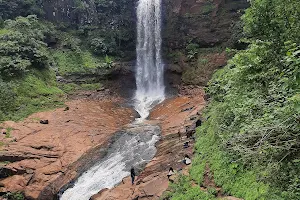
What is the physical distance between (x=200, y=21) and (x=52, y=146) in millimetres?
22215

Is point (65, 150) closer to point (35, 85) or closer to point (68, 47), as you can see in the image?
point (35, 85)

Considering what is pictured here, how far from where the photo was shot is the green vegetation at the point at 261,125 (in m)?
5.52

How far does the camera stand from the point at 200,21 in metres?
31.7

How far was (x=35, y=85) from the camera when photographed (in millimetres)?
25109

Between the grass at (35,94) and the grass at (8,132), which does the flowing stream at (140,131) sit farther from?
the grass at (35,94)

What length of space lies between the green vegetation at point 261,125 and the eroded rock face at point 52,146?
7.82m

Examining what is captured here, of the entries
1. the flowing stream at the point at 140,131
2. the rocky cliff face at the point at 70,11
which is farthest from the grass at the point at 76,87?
the rocky cliff face at the point at 70,11

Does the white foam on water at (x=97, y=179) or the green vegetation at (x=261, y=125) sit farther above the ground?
the green vegetation at (x=261, y=125)

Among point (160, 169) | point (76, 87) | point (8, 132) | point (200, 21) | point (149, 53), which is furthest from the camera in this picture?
point (149, 53)

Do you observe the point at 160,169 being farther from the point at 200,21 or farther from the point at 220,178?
the point at 200,21

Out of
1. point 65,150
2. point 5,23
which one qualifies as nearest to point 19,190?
point 65,150

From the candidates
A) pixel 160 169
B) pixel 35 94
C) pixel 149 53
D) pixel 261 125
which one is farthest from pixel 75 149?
pixel 149 53

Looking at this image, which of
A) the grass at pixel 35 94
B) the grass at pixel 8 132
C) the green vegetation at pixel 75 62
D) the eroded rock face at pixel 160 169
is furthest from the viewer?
the green vegetation at pixel 75 62

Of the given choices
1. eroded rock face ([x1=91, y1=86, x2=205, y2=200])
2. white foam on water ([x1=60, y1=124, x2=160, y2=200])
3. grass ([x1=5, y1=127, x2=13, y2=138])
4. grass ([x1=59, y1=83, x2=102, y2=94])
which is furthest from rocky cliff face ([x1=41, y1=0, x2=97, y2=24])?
white foam on water ([x1=60, y1=124, x2=160, y2=200])
